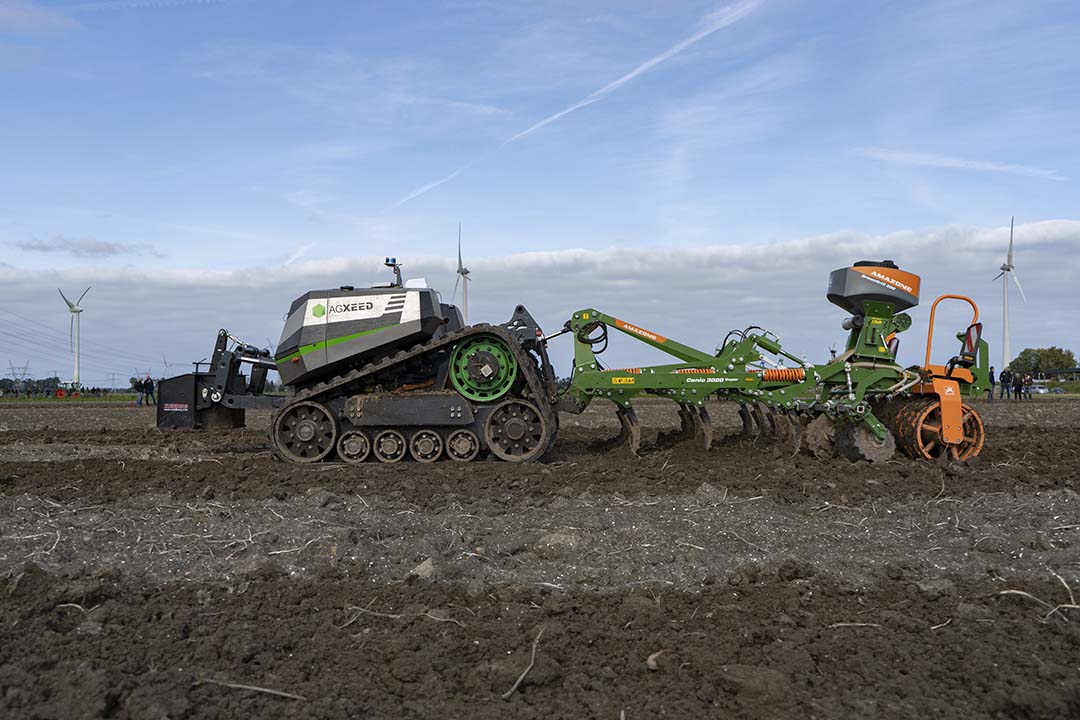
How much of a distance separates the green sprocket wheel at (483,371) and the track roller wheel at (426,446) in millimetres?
739

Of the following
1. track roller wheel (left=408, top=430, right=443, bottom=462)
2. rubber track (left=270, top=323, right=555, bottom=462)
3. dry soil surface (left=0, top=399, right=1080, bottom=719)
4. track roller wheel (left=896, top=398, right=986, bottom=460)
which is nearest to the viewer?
dry soil surface (left=0, top=399, right=1080, bottom=719)

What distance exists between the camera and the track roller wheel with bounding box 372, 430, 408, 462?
502 inches

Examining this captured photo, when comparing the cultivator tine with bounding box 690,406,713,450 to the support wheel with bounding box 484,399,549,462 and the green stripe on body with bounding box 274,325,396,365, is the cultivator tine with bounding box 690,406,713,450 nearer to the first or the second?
Result: the support wheel with bounding box 484,399,549,462

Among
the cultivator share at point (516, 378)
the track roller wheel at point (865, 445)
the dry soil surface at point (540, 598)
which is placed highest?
the cultivator share at point (516, 378)

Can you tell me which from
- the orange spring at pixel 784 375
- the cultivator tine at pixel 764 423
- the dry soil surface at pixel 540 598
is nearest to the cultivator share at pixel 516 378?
the orange spring at pixel 784 375

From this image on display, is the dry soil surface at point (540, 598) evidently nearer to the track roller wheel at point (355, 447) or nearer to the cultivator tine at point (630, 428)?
the track roller wheel at point (355, 447)

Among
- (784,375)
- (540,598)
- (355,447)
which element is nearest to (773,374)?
(784,375)

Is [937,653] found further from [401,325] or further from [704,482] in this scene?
[401,325]

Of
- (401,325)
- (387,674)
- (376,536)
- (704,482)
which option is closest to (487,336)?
(401,325)

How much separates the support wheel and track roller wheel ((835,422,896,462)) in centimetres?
408

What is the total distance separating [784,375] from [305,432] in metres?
6.71

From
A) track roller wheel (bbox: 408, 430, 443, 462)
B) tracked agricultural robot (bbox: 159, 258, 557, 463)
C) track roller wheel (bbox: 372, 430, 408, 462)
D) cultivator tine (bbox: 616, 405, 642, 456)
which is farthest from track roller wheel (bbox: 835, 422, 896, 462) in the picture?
track roller wheel (bbox: 372, 430, 408, 462)

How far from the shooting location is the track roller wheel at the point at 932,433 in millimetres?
11953

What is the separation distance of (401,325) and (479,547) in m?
6.26
